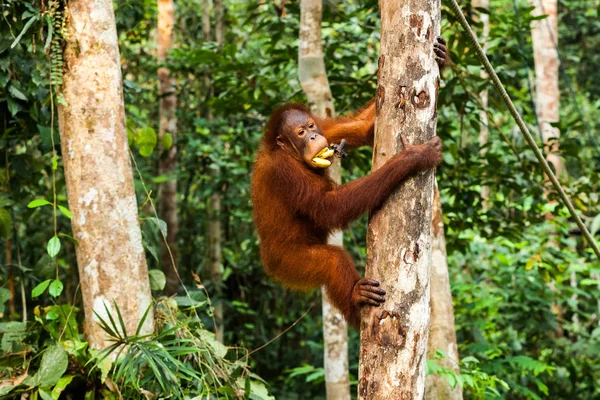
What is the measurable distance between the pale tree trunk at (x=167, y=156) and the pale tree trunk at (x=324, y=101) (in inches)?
96.4

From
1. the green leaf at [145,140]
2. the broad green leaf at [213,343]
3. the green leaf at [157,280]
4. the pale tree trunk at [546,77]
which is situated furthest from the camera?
the pale tree trunk at [546,77]

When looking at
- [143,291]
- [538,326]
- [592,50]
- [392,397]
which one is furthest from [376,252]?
[592,50]

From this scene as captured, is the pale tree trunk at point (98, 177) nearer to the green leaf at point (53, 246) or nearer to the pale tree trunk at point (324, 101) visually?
the green leaf at point (53, 246)

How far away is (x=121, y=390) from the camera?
3193 mm

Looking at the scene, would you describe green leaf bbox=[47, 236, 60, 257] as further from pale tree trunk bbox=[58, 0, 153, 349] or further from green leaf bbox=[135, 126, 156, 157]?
green leaf bbox=[135, 126, 156, 157]

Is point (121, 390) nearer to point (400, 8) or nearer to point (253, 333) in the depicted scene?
point (400, 8)

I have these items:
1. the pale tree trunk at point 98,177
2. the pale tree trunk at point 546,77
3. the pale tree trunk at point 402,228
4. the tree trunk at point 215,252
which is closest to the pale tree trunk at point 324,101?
the pale tree trunk at point 98,177

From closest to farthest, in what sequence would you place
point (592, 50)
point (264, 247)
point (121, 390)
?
point (121, 390) < point (264, 247) < point (592, 50)

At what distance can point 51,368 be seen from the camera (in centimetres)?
310

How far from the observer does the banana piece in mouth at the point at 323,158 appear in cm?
322

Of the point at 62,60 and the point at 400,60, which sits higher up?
the point at 62,60

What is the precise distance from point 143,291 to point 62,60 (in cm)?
123

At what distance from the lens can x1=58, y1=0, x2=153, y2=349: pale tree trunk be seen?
3.30 m

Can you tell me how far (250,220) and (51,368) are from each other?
3556 mm
